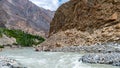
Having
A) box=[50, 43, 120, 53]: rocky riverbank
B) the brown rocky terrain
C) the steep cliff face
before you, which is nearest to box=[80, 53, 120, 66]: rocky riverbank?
box=[50, 43, 120, 53]: rocky riverbank

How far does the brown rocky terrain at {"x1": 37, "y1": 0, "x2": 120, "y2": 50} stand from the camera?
191 ft

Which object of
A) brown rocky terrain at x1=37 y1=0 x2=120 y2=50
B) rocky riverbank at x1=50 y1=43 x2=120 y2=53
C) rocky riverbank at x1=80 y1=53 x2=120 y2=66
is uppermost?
brown rocky terrain at x1=37 y1=0 x2=120 y2=50

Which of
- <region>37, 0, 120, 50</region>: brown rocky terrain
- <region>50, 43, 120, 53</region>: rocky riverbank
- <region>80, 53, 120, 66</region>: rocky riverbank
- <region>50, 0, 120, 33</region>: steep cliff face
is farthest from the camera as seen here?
<region>50, 0, 120, 33</region>: steep cliff face

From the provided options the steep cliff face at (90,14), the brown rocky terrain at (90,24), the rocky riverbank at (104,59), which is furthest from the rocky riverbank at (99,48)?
the rocky riverbank at (104,59)

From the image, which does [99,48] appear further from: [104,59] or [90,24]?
[90,24]

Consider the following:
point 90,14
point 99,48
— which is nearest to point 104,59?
point 99,48

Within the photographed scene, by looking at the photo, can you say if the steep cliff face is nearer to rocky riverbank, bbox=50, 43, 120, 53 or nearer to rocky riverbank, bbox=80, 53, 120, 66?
rocky riverbank, bbox=50, 43, 120, 53

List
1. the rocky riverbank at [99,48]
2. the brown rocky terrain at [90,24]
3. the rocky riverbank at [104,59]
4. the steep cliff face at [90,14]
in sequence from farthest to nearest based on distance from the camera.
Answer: the steep cliff face at [90,14] < the brown rocky terrain at [90,24] < the rocky riverbank at [99,48] < the rocky riverbank at [104,59]

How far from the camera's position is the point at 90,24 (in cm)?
6631

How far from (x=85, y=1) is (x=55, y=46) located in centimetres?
1332

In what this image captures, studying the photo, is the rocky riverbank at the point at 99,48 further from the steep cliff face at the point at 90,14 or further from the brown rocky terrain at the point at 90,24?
the steep cliff face at the point at 90,14

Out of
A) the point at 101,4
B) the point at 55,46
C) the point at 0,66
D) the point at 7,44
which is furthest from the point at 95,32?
the point at 7,44

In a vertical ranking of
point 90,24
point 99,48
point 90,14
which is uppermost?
point 90,14

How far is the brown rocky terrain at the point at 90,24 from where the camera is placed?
5825cm
